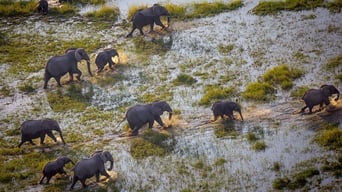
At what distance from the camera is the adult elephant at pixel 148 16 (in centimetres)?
2845

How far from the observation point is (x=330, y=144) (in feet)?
60.1

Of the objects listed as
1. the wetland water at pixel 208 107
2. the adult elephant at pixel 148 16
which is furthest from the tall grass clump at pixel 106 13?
the adult elephant at pixel 148 16

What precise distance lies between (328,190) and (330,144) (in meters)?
2.23

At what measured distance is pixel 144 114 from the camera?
20344 mm

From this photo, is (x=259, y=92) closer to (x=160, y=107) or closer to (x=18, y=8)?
(x=160, y=107)

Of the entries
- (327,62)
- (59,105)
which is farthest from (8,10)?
(327,62)

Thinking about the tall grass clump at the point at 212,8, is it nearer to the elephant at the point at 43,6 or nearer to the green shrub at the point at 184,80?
the green shrub at the point at 184,80

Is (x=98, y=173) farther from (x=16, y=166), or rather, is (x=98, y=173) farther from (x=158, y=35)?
(x=158, y=35)

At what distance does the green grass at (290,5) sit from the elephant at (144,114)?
10419 millimetres

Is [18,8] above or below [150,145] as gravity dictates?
above

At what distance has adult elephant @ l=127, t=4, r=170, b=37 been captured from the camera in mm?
28453

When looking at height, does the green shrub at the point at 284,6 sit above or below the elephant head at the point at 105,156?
above

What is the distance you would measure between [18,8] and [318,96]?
18.7 metres

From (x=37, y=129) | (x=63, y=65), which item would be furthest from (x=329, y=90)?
(x=63, y=65)
